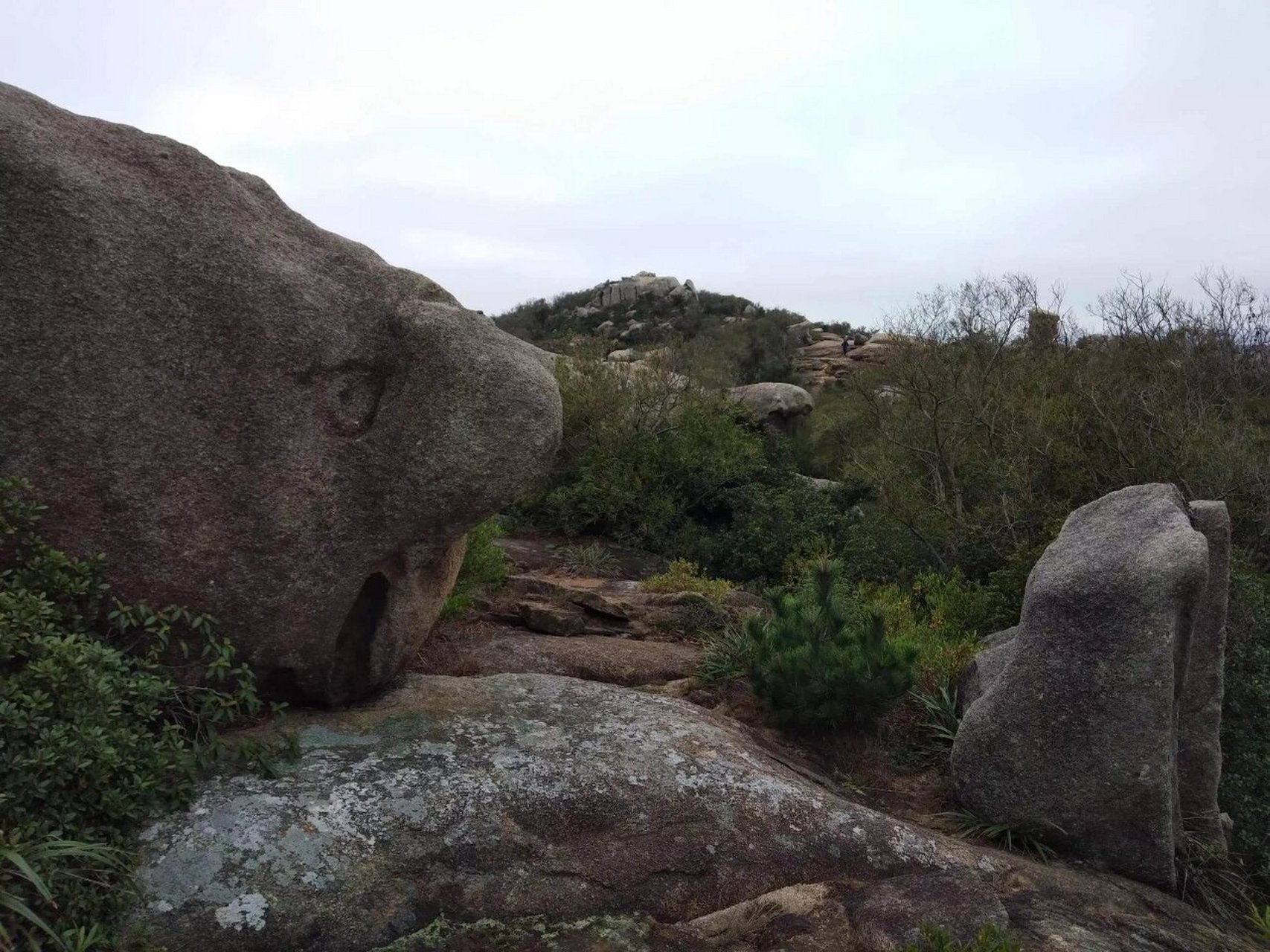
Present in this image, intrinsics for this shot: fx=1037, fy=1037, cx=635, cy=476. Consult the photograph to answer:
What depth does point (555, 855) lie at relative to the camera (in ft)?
15.6

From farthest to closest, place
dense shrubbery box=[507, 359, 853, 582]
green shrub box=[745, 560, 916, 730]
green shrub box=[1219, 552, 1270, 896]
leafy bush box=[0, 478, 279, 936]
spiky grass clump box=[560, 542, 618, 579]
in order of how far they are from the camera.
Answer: dense shrubbery box=[507, 359, 853, 582], spiky grass clump box=[560, 542, 618, 579], green shrub box=[745, 560, 916, 730], green shrub box=[1219, 552, 1270, 896], leafy bush box=[0, 478, 279, 936]

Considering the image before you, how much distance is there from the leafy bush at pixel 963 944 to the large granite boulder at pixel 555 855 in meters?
0.19

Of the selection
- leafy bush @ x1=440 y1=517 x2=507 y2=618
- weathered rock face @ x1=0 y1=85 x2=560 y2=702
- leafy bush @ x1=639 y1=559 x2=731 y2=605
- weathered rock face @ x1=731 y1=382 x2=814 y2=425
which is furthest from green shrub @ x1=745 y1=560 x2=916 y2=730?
weathered rock face @ x1=731 y1=382 x2=814 y2=425

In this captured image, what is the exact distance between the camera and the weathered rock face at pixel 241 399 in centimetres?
480

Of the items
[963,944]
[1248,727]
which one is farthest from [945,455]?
[963,944]

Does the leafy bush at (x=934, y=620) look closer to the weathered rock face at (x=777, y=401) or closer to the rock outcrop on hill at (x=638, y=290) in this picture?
the weathered rock face at (x=777, y=401)

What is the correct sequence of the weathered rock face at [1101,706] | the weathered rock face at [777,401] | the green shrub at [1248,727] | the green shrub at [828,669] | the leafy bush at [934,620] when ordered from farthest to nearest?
the weathered rock face at [777,401] < the leafy bush at [934,620] < the green shrub at [828,669] < the green shrub at [1248,727] < the weathered rock face at [1101,706]

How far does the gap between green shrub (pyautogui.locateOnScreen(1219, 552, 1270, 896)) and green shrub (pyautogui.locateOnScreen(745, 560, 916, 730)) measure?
223 centimetres

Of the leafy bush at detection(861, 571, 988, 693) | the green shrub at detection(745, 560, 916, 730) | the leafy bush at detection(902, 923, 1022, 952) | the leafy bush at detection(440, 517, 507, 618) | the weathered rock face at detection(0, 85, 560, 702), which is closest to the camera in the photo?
the leafy bush at detection(902, 923, 1022, 952)

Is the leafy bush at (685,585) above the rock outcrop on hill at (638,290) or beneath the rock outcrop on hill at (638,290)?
→ beneath

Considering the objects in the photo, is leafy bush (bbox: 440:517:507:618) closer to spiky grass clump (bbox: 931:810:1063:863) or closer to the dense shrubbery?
spiky grass clump (bbox: 931:810:1063:863)

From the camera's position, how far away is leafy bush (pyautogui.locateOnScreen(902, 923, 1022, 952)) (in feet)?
13.5

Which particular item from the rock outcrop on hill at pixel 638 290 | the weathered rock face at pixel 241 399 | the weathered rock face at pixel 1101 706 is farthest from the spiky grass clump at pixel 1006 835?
the rock outcrop on hill at pixel 638 290

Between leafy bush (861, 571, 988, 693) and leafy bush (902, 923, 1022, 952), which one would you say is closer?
leafy bush (902, 923, 1022, 952)
